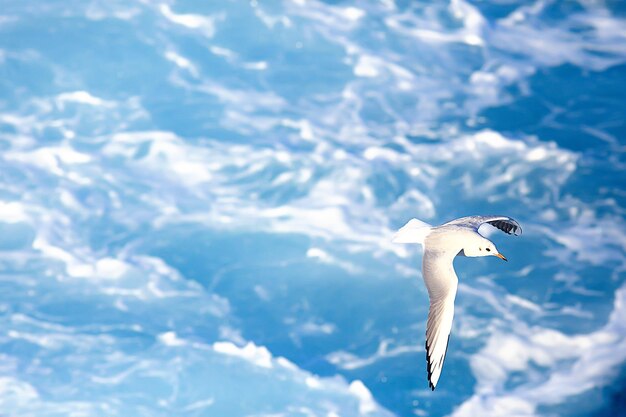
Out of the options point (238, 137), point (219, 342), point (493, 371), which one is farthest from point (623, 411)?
point (238, 137)

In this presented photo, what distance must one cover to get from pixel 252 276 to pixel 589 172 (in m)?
6.11

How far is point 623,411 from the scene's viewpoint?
1149 centimetres

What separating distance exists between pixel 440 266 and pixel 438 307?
473mm

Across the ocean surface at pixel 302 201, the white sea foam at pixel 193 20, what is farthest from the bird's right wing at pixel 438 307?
the white sea foam at pixel 193 20

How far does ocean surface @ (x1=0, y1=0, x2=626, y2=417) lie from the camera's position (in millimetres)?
12055

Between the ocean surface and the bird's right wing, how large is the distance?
11.9 feet

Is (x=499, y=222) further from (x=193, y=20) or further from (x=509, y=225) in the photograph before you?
(x=193, y=20)

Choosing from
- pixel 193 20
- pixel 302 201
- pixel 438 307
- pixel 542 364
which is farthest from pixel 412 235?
pixel 193 20

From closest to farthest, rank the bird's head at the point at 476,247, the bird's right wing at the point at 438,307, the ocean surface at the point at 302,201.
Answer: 1. the bird's right wing at the point at 438,307
2. the bird's head at the point at 476,247
3. the ocean surface at the point at 302,201

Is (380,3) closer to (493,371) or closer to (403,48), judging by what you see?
(403,48)

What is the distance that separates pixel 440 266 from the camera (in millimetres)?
8477

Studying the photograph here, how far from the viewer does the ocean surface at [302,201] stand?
39.5 feet

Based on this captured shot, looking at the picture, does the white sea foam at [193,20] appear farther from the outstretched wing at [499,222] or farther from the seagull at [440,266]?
the seagull at [440,266]

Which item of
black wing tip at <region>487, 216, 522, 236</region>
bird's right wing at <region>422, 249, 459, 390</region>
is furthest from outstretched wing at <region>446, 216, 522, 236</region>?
bird's right wing at <region>422, 249, 459, 390</region>
